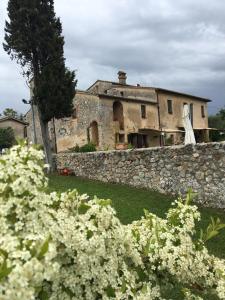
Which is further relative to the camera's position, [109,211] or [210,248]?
[210,248]

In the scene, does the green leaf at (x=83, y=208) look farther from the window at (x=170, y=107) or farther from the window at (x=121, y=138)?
the window at (x=170, y=107)

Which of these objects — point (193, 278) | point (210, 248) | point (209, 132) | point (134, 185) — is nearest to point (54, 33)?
point (134, 185)

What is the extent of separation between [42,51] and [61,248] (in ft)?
80.0

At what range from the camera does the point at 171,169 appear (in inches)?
677

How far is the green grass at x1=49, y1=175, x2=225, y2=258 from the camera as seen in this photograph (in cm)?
1210

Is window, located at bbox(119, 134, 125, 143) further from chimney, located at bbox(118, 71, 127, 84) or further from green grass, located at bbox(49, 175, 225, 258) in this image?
green grass, located at bbox(49, 175, 225, 258)

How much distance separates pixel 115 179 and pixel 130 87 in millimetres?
25272

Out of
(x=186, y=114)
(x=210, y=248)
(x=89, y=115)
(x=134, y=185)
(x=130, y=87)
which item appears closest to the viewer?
(x=210, y=248)

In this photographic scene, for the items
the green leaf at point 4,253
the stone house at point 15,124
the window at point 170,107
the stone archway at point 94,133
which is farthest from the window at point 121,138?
the green leaf at point 4,253

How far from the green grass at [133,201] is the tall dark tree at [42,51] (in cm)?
613

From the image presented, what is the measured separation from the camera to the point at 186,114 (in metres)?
22.2

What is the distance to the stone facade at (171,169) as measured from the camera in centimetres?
1548

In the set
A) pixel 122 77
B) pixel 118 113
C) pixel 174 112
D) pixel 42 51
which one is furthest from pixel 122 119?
pixel 42 51

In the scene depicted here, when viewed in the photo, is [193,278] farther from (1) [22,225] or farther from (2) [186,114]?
(2) [186,114]
